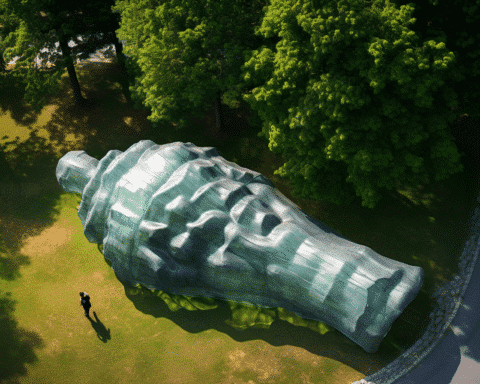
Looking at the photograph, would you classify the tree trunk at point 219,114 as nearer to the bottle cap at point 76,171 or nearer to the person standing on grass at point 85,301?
the bottle cap at point 76,171

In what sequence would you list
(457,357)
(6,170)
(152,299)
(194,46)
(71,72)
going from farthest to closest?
(71,72)
(6,170)
(194,46)
(152,299)
(457,357)

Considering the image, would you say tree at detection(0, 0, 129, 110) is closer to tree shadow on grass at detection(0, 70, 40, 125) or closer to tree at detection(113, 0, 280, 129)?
tree shadow on grass at detection(0, 70, 40, 125)

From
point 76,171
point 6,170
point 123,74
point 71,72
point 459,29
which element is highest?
point 459,29

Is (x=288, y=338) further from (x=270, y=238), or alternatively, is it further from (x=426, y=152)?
(x=426, y=152)

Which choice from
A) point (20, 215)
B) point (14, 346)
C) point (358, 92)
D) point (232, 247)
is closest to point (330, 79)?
point (358, 92)

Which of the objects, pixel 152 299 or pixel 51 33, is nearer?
pixel 152 299

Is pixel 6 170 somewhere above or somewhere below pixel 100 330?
above

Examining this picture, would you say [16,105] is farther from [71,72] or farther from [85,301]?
[85,301]
